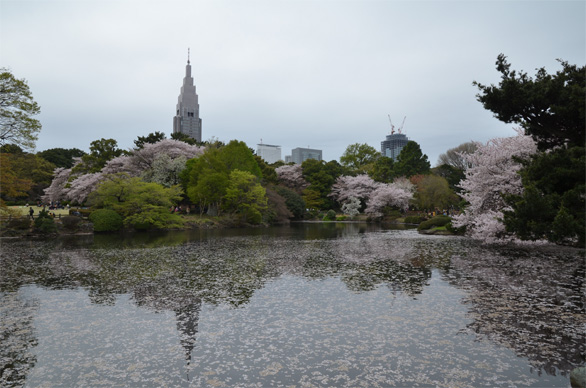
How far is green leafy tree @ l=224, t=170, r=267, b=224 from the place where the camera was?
42.0 m

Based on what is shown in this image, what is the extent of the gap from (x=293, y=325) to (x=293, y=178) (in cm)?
6160

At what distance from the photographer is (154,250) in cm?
2011

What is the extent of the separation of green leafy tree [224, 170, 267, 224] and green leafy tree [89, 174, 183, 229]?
764 centimetres

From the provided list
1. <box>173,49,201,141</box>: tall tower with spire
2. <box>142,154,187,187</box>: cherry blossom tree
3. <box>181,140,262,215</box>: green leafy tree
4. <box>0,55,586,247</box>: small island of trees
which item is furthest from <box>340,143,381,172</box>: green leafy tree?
<box>173,49,201,141</box>: tall tower with spire

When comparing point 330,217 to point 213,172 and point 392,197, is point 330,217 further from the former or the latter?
point 213,172

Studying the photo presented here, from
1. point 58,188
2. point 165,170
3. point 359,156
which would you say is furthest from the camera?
point 359,156

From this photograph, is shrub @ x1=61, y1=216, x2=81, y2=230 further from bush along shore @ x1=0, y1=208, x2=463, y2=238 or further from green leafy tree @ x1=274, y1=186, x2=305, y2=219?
green leafy tree @ x1=274, y1=186, x2=305, y2=219

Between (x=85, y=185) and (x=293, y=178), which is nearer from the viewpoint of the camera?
(x=85, y=185)

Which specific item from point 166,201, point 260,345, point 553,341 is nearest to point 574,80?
point 553,341

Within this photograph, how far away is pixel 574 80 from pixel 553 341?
1121 cm

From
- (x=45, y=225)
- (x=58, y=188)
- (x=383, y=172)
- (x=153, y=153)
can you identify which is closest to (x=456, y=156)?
(x=383, y=172)

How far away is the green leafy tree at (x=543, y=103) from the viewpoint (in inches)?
507

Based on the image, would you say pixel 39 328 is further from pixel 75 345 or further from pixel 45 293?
pixel 45 293

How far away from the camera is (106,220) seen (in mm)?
32500
